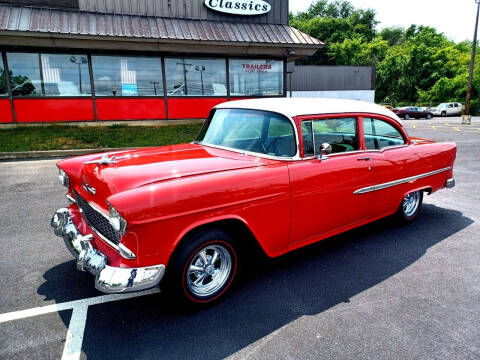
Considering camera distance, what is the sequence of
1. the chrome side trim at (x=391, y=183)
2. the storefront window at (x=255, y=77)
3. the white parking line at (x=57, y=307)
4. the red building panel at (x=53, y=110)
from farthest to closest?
the storefront window at (x=255, y=77)
the red building panel at (x=53, y=110)
the chrome side trim at (x=391, y=183)
the white parking line at (x=57, y=307)

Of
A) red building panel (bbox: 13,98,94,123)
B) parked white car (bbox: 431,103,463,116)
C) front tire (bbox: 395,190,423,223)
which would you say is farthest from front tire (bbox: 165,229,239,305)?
parked white car (bbox: 431,103,463,116)

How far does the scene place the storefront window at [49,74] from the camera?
13.0 m

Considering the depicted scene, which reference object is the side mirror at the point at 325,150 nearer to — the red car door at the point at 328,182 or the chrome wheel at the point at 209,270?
the red car door at the point at 328,182

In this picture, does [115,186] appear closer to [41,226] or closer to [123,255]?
[123,255]

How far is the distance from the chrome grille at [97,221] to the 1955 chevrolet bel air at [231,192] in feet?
0.04

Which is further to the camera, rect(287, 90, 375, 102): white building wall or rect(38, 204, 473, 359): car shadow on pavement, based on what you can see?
rect(287, 90, 375, 102): white building wall

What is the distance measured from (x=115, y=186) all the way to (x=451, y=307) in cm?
297

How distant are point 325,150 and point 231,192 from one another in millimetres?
1094

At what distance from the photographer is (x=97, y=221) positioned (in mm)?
2906

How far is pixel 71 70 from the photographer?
13.6 meters

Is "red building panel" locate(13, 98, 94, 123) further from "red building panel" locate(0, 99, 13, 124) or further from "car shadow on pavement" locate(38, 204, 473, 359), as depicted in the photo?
"car shadow on pavement" locate(38, 204, 473, 359)

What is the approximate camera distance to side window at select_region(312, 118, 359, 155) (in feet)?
11.6

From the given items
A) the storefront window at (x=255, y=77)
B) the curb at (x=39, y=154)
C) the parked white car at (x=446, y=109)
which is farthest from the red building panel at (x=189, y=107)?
the parked white car at (x=446, y=109)

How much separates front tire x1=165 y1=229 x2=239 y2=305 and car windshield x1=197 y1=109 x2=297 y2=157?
1045 mm
